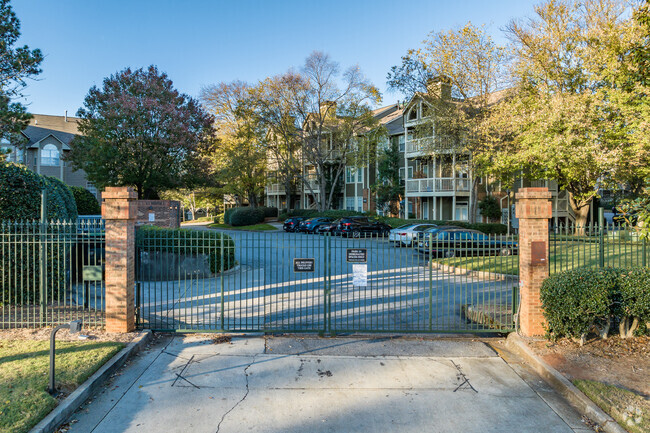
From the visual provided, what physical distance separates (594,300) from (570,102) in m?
15.2

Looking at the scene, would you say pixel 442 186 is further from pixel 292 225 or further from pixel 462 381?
pixel 462 381

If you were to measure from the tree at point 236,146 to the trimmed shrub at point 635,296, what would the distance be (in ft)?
118

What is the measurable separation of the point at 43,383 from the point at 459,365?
6.04 metres

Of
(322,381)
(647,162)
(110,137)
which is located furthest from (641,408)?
(110,137)

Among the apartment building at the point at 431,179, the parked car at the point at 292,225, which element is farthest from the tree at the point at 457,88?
the parked car at the point at 292,225

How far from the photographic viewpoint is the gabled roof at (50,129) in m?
37.8

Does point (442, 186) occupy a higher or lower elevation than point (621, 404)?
higher

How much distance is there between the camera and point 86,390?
18.2 ft

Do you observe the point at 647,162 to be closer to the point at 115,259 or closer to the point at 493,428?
the point at 493,428

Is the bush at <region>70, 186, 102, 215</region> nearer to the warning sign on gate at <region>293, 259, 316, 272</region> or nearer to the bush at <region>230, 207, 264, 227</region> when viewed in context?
the bush at <region>230, 207, 264, 227</region>

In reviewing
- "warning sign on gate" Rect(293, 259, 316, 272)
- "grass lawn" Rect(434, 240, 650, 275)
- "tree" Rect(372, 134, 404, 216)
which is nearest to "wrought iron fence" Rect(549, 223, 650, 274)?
"grass lawn" Rect(434, 240, 650, 275)

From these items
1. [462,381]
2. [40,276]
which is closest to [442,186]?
[462,381]

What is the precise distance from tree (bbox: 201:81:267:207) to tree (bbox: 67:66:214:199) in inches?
385

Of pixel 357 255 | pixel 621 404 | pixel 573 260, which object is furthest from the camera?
pixel 573 260
